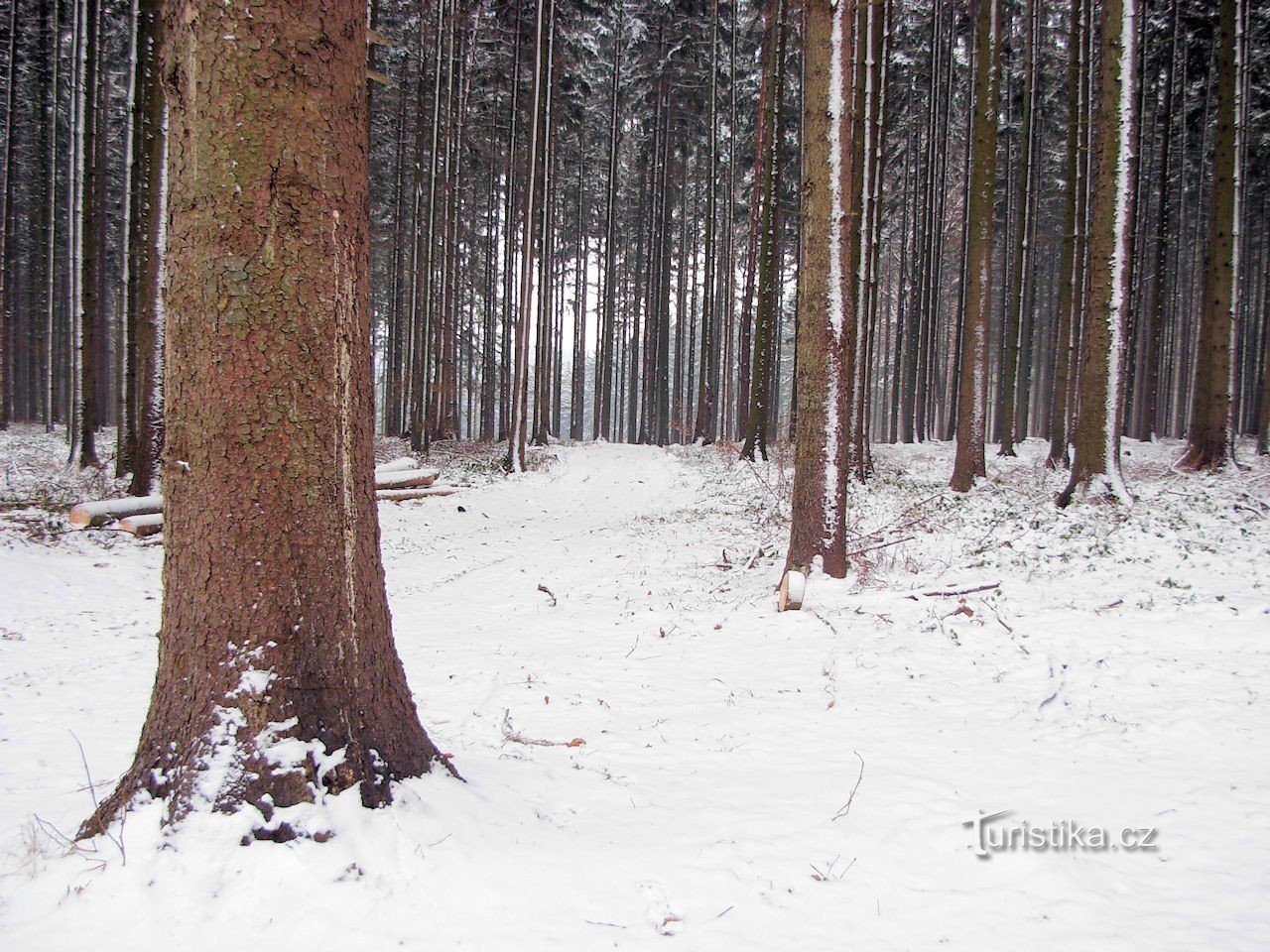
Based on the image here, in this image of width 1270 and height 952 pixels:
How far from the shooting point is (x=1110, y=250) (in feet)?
28.1

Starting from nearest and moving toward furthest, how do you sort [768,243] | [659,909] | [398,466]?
[659,909], [398,466], [768,243]

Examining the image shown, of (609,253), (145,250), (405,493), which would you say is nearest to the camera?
(145,250)

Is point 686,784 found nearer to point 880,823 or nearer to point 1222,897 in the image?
point 880,823

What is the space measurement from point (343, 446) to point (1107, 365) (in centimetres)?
965

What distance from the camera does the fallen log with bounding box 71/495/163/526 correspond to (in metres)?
8.18

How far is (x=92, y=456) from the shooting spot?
476 inches

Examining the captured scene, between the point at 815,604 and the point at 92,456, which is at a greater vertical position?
the point at 92,456

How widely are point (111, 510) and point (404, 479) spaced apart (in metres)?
4.78

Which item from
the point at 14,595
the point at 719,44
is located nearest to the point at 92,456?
the point at 14,595

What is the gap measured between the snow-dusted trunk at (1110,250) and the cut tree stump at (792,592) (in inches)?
198

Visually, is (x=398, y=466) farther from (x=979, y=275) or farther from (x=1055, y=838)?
(x=1055, y=838)

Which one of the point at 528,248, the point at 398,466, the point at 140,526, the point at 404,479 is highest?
the point at 528,248

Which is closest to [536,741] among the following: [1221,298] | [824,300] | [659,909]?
[659,909]

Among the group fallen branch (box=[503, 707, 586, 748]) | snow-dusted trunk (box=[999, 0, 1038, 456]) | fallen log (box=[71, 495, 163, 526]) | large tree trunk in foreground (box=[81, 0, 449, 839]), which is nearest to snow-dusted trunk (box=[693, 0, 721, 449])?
snow-dusted trunk (box=[999, 0, 1038, 456])
